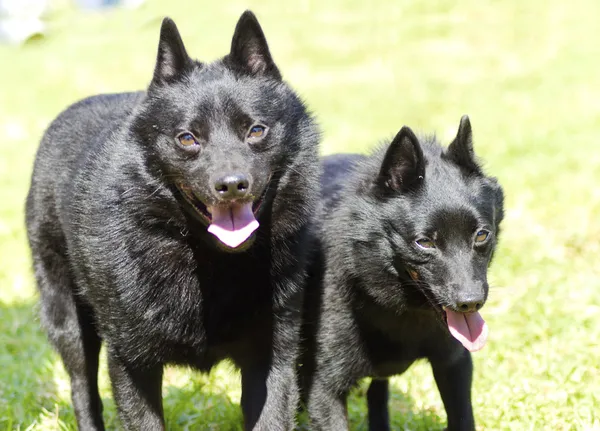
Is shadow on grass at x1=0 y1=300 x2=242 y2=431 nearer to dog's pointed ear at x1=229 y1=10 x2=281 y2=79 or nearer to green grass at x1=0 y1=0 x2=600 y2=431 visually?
green grass at x1=0 y1=0 x2=600 y2=431

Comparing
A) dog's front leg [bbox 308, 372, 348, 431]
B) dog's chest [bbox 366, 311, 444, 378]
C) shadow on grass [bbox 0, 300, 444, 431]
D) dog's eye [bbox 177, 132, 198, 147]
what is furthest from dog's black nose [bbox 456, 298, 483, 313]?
dog's eye [bbox 177, 132, 198, 147]

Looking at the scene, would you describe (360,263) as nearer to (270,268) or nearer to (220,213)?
(270,268)

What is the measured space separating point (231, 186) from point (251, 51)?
0.99 metres

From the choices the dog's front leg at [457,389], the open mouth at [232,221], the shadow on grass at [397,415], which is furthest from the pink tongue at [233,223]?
the shadow on grass at [397,415]

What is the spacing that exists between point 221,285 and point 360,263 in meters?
0.84

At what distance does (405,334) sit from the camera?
4168 mm

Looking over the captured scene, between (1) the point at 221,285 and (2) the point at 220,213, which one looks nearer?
(2) the point at 220,213

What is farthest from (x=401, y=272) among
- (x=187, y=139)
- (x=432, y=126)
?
(x=432, y=126)

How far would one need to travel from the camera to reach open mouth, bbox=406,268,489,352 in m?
3.77

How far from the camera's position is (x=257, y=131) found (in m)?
3.66

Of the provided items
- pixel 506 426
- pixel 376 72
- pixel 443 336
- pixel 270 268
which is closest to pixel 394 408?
pixel 506 426

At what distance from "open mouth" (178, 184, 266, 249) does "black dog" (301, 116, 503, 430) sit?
0.89 m

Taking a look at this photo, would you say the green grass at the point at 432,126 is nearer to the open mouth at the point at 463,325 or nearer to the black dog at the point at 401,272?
the black dog at the point at 401,272

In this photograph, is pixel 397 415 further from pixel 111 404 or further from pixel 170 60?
pixel 170 60
